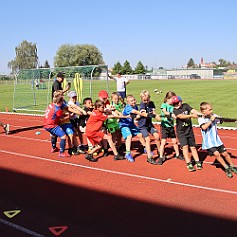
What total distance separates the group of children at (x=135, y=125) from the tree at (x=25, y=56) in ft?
343

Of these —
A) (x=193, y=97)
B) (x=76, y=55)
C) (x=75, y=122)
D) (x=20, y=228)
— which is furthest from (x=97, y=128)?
(x=76, y=55)

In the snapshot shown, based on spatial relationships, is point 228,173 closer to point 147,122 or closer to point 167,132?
point 167,132

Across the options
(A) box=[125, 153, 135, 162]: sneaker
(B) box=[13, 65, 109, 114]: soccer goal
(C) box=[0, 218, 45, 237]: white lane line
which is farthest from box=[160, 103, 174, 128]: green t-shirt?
(B) box=[13, 65, 109, 114]: soccer goal

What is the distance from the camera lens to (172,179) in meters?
6.01

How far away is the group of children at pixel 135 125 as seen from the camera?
6.15 m

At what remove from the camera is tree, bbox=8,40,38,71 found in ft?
354

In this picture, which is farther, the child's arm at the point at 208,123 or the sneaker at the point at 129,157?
the sneaker at the point at 129,157

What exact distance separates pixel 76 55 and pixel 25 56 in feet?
76.4

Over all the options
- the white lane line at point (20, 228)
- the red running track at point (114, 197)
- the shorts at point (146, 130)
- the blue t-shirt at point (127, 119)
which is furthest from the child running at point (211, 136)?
the white lane line at point (20, 228)

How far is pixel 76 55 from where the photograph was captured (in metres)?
95.4

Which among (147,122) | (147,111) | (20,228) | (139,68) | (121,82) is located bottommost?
(20,228)

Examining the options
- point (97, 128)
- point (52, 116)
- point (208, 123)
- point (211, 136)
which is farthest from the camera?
point (52, 116)

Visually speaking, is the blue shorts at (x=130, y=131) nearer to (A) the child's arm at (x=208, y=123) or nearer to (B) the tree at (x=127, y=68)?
(A) the child's arm at (x=208, y=123)

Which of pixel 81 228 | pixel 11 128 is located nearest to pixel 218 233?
pixel 81 228
